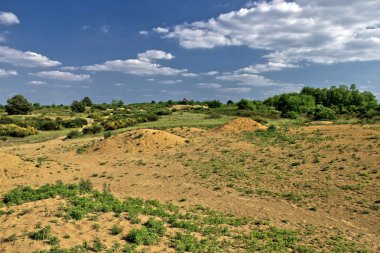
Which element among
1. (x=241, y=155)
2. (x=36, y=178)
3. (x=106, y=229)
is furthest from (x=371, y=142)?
(x=36, y=178)

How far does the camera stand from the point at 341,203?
41.8 feet

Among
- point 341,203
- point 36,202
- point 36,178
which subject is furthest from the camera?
point 36,178

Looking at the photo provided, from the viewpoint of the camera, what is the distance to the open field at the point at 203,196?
898 centimetres

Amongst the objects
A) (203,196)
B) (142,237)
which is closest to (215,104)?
(203,196)

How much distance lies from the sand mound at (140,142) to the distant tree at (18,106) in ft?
129

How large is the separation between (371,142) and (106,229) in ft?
57.3

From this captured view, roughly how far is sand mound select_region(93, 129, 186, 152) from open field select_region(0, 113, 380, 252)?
9 cm

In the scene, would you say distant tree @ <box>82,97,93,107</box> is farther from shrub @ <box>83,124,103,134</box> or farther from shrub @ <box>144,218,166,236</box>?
shrub @ <box>144,218,166,236</box>

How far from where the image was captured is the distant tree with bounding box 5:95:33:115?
57.9 m

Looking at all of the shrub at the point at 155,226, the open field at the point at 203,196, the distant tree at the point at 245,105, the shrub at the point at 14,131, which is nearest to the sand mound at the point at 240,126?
the open field at the point at 203,196

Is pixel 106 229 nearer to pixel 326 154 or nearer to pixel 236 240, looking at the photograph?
pixel 236 240

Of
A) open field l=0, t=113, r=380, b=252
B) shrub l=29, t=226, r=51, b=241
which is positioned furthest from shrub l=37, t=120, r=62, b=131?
shrub l=29, t=226, r=51, b=241

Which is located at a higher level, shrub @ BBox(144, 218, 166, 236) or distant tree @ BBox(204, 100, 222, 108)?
distant tree @ BBox(204, 100, 222, 108)

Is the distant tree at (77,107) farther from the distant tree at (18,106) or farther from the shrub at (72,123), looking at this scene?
the shrub at (72,123)
